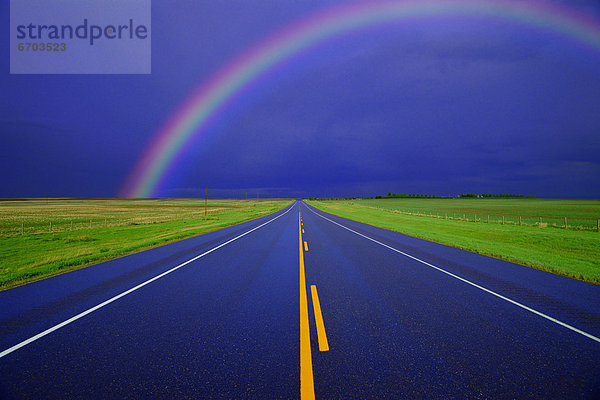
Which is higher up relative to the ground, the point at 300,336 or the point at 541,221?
the point at 300,336

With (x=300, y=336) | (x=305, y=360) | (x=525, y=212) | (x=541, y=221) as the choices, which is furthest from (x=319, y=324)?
(x=525, y=212)

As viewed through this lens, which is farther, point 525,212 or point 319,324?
point 525,212

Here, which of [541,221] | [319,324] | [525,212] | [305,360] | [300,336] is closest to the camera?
[305,360]

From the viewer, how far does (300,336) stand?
3.84 metres

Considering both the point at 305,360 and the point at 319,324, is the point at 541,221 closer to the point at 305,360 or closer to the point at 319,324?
the point at 319,324

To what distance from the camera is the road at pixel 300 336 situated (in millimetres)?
2781

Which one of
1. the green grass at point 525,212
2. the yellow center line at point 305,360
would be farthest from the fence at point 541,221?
the yellow center line at point 305,360

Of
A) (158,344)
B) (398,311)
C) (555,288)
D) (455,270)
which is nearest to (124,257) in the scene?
(158,344)

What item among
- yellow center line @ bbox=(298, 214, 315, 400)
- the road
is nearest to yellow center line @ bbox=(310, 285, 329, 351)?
the road

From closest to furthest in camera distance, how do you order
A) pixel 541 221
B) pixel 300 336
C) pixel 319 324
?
pixel 300 336 → pixel 319 324 → pixel 541 221

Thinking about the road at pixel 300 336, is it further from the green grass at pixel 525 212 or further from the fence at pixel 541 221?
the green grass at pixel 525 212

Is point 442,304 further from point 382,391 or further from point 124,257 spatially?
point 124,257

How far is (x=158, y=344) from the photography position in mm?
3631

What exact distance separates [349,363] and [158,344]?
2.76m
